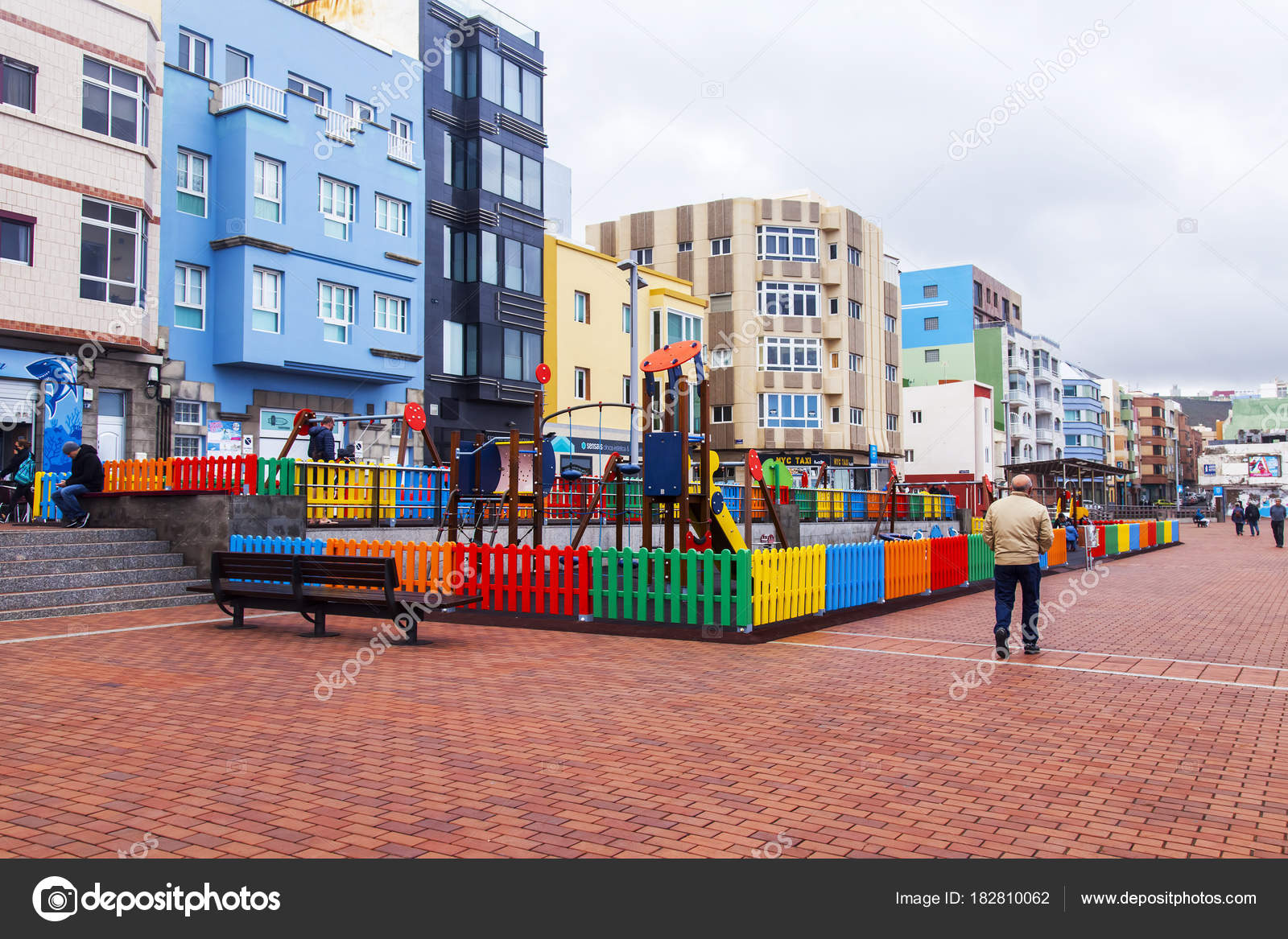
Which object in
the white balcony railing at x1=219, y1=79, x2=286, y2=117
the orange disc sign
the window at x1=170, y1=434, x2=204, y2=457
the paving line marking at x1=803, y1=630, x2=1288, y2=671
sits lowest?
the paving line marking at x1=803, y1=630, x2=1288, y2=671

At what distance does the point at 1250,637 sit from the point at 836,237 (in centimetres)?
4891

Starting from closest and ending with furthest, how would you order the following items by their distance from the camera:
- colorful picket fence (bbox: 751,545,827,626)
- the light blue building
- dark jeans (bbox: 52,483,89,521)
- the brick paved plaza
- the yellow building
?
the brick paved plaza < colorful picket fence (bbox: 751,545,827,626) < dark jeans (bbox: 52,483,89,521) < the yellow building < the light blue building

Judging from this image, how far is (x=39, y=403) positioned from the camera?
2236 centimetres

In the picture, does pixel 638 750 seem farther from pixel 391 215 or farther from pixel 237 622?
pixel 391 215

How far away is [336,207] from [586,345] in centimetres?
1321

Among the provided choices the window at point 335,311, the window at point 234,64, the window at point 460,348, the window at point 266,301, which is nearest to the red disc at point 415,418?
the window at point 266,301

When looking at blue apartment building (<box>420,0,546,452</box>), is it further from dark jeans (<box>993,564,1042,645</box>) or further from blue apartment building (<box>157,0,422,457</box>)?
dark jeans (<box>993,564,1042,645</box>)

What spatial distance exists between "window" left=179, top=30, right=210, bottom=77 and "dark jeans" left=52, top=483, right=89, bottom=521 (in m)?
14.9

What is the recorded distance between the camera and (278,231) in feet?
90.8

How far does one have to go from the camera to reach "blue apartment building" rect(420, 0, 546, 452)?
34.2 metres

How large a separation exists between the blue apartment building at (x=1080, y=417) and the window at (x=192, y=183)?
9363 centimetres

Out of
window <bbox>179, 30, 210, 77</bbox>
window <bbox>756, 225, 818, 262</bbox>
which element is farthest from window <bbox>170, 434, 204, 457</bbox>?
window <bbox>756, 225, 818, 262</bbox>
